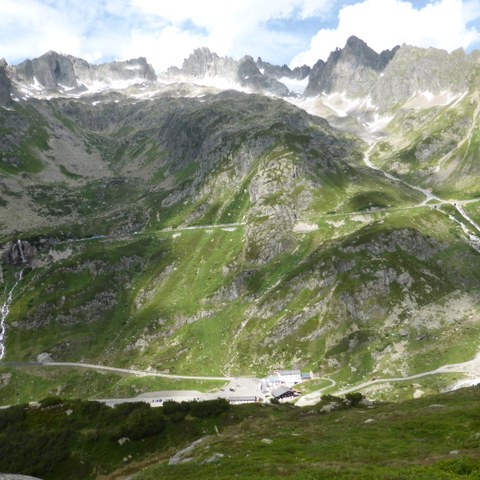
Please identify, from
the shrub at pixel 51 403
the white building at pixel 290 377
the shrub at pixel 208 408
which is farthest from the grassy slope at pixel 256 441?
the white building at pixel 290 377

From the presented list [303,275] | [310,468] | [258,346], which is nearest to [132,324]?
[258,346]

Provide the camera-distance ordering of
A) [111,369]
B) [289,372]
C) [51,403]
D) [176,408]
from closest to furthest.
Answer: [176,408]
[51,403]
[289,372]
[111,369]

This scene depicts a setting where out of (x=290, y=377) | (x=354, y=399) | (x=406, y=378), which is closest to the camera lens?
(x=354, y=399)

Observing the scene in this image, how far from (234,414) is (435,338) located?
85027 millimetres

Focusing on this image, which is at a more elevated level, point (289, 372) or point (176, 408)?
point (289, 372)

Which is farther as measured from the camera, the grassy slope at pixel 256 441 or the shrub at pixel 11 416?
the shrub at pixel 11 416

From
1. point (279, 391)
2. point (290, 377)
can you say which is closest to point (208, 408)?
point (279, 391)

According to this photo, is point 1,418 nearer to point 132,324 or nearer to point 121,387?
point 121,387

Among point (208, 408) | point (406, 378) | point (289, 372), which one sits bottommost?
point (406, 378)

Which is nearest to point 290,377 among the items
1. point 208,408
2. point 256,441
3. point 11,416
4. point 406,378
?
point 406,378

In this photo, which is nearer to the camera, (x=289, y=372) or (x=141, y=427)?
(x=141, y=427)

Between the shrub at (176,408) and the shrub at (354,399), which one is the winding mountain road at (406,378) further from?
the shrub at (176,408)

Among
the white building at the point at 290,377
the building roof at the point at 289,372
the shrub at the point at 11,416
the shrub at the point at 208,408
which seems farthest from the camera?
the building roof at the point at 289,372

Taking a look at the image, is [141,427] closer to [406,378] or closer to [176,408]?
[176,408]
